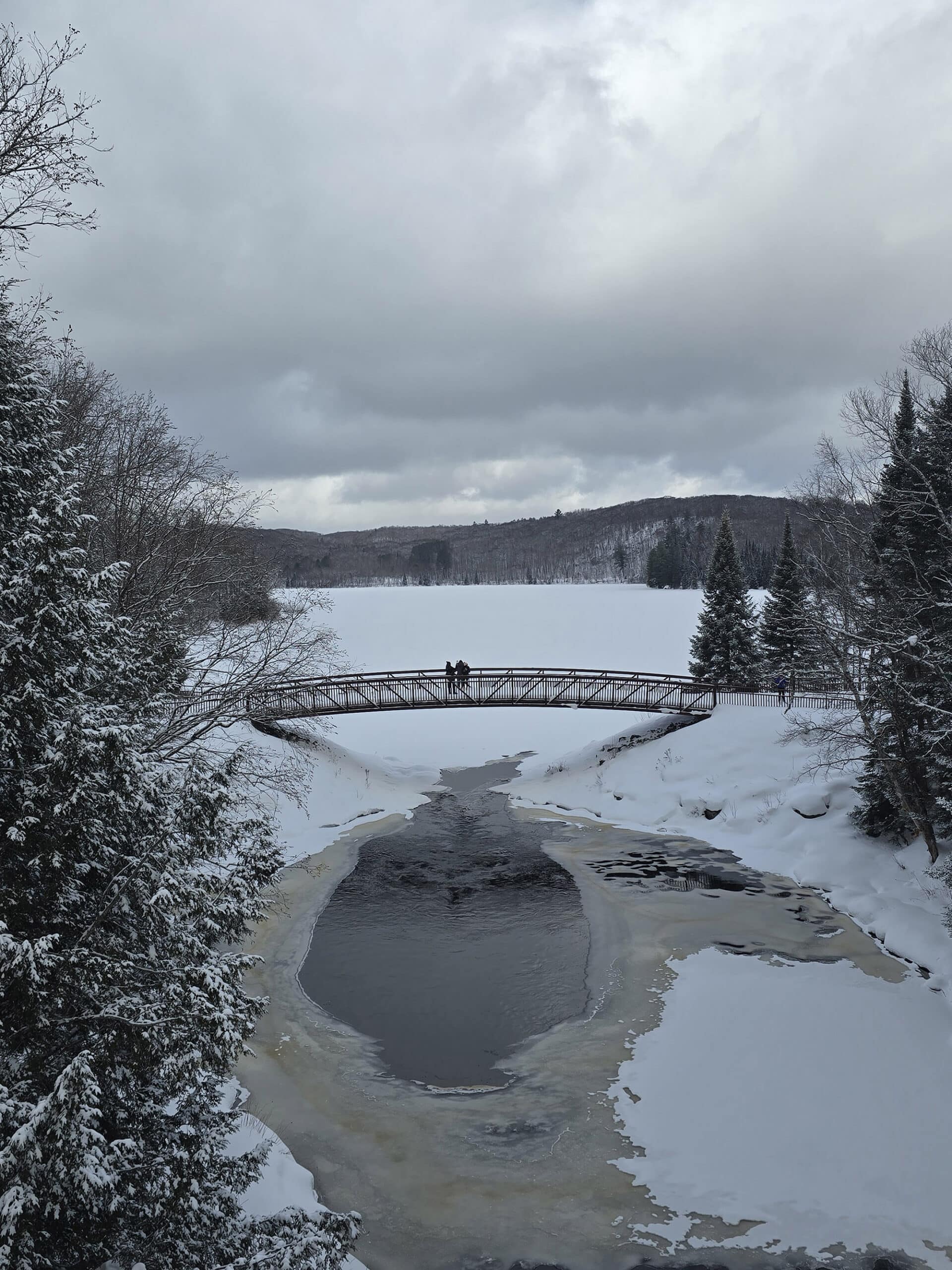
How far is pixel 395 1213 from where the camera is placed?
862cm

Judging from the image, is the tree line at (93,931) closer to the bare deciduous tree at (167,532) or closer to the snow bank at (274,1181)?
the snow bank at (274,1181)

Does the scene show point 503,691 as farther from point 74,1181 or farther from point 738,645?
point 74,1181

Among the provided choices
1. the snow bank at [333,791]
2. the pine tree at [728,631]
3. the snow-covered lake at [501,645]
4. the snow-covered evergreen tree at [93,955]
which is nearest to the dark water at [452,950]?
the snow bank at [333,791]

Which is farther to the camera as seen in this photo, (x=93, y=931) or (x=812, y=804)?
(x=812, y=804)

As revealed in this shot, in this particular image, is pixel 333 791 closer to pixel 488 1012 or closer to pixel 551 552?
pixel 488 1012

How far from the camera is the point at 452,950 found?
1558 centimetres

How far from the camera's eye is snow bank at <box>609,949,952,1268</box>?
8477 millimetres

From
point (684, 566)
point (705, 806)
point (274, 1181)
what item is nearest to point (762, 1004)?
point (274, 1181)

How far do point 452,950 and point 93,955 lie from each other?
11090 mm

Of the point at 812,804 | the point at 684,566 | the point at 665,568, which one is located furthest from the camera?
the point at 684,566

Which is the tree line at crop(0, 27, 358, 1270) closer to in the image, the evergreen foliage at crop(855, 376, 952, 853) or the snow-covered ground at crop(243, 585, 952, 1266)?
the snow-covered ground at crop(243, 585, 952, 1266)

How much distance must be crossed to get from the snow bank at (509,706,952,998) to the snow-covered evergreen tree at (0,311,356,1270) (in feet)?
41.3

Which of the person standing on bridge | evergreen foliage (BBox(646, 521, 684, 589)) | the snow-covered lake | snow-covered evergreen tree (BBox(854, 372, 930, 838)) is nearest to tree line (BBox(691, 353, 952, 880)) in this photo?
snow-covered evergreen tree (BBox(854, 372, 930, 838))

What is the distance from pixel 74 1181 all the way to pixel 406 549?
188473mm
